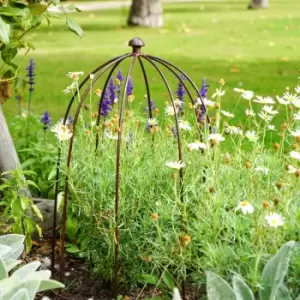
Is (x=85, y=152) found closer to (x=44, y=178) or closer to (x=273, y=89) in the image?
(x=44, y=178)

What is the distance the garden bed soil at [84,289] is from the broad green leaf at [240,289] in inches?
27.6

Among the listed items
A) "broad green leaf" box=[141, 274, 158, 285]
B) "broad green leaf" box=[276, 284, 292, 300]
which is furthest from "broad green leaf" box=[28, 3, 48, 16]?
"broad green leaf" box=[276, 284, 292, 300]

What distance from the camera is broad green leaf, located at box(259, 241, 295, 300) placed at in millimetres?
2623

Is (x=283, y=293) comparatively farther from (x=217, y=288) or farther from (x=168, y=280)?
(x=168, y=280)

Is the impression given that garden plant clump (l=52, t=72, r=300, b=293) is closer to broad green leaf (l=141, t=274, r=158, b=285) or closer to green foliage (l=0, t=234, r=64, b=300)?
broad green leaf (l=141, t=274, r=158, b=285)

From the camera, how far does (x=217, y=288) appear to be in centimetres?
271

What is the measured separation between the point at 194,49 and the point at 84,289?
965 centimetres

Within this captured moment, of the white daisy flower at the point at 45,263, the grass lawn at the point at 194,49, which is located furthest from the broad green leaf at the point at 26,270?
the grass lawn at the point at 194,49

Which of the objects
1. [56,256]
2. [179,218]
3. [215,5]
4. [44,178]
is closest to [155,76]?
[44,178]

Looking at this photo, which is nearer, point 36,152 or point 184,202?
point 184,202

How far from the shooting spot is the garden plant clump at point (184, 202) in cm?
288

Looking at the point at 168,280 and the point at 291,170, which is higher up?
the point at 291,170

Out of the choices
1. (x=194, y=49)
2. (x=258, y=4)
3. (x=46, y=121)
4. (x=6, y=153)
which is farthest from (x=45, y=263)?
(x=258, y=4)

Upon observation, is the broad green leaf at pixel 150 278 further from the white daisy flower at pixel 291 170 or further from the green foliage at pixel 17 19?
the green foliage at pixel 17 19
